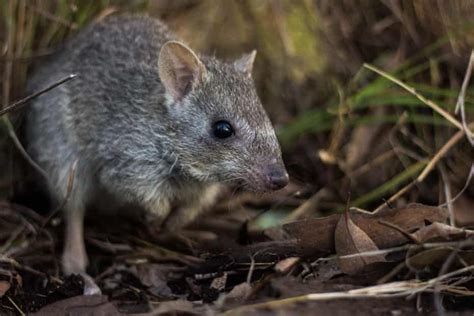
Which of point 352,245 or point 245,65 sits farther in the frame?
point 245,65

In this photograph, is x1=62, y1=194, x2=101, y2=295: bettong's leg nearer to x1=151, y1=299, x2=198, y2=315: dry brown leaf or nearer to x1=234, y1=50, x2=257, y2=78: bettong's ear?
x1=151, y1=299, x2=198, y2=315: dry brown leaf

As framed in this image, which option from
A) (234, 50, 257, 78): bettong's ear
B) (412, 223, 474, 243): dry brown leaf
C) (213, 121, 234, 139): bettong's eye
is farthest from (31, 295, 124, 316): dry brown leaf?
(234, 50, 257, 78): bettong's ear

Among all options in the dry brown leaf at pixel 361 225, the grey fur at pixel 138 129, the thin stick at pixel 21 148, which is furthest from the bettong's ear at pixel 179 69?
the dry brown leaf at pixel 361 225

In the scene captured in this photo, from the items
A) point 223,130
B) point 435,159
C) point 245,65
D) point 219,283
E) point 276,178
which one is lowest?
point 219,283

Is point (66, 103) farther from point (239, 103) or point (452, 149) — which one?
point (452, 149)

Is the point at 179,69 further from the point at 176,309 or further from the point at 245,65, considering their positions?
the point at 176,309

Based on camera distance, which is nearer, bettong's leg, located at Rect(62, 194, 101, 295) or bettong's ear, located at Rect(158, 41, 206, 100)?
bettong's ear, located at Rect(158, 41, 206, 100)

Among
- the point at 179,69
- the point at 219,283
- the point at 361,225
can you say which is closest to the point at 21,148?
the point at 179,69
